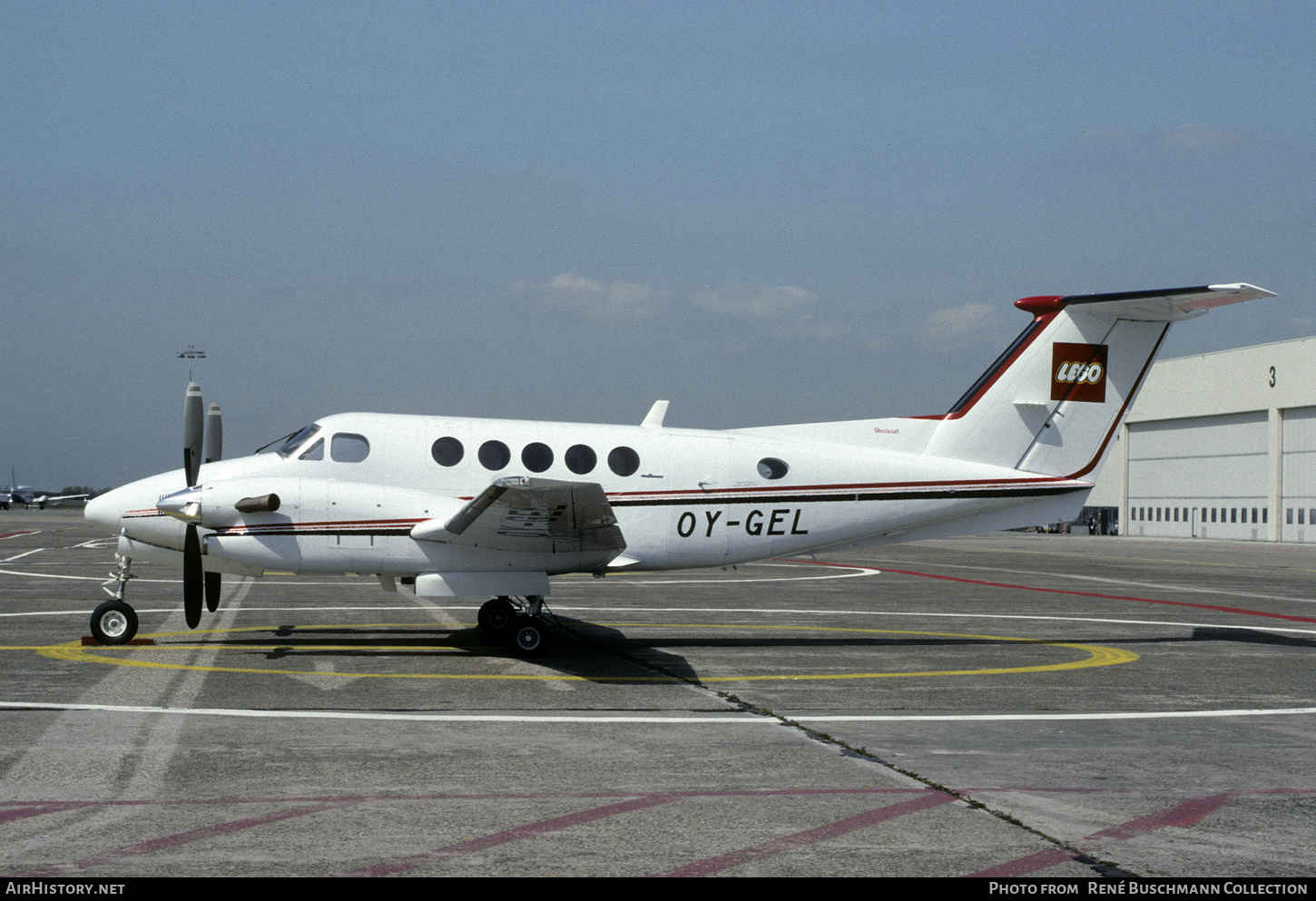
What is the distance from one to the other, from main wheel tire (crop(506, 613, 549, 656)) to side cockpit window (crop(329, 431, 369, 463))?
114 inches

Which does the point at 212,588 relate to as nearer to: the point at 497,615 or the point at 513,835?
the point at 497,615

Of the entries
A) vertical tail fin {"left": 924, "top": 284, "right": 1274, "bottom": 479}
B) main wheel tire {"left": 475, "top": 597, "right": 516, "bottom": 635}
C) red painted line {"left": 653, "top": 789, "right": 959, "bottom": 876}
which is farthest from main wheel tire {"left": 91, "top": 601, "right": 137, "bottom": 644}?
vertical tail fin {"left": 924, "top": 284, "right": 1274, "bottom": 479}

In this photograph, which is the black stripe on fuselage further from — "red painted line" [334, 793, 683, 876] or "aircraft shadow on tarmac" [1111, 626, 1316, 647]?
"red painted line" [334, 793, 683, 876]

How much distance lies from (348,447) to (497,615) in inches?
115

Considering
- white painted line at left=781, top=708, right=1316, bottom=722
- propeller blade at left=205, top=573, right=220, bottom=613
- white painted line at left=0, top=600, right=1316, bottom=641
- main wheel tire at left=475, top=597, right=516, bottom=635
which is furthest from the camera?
white painted line at left=0, top=600, right=1316, bottom=641

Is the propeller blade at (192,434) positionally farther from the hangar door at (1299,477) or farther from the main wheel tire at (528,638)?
the hangar door at (1299,477)

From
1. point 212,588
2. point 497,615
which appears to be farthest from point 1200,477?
point 212,588

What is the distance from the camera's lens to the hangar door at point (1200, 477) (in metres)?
75.0

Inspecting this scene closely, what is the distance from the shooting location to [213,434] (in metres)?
16.5

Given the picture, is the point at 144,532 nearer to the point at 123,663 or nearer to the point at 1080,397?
the point at 123,663

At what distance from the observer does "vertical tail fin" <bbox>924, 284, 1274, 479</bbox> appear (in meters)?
16.2

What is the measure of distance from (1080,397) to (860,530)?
3.81 m
